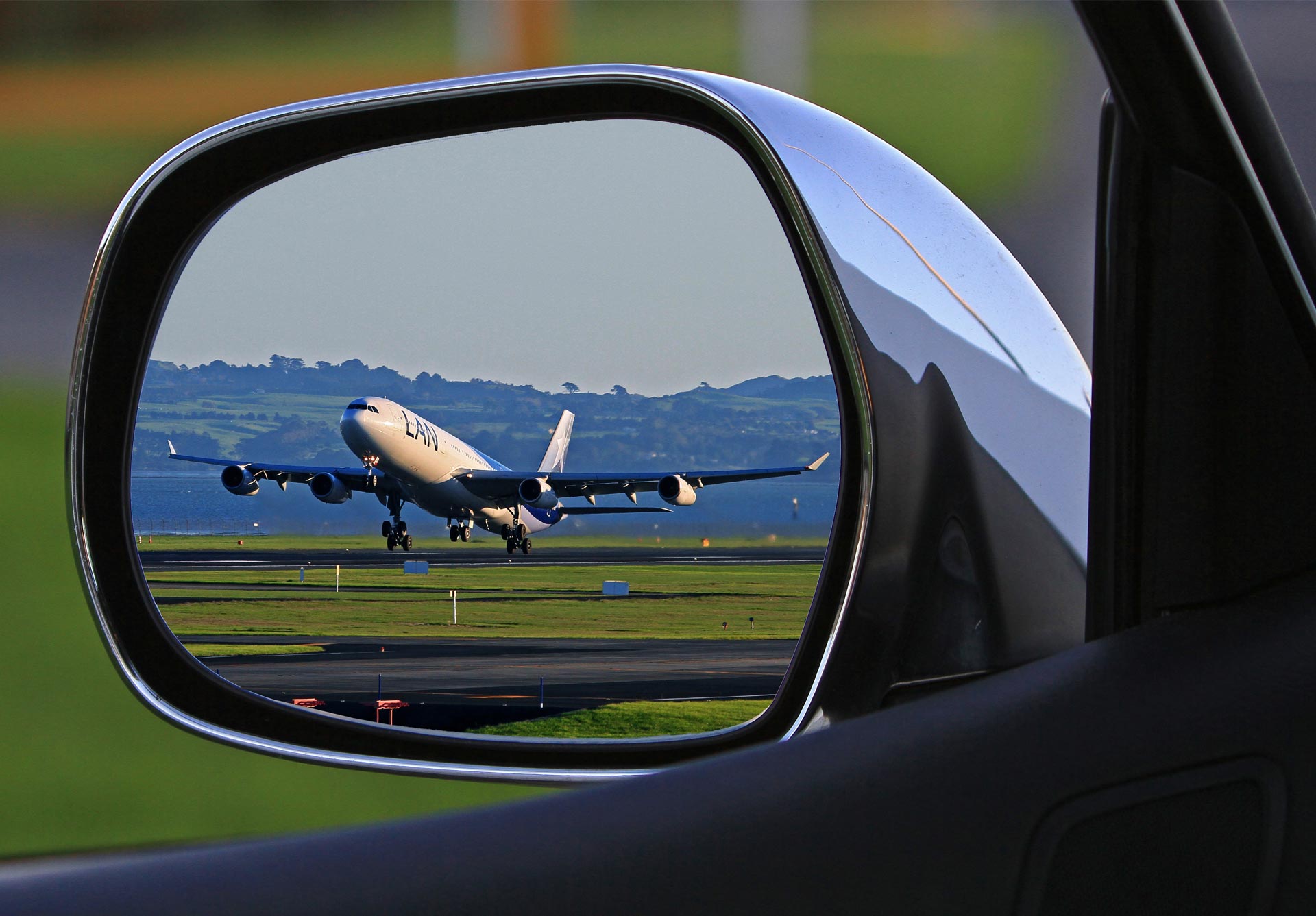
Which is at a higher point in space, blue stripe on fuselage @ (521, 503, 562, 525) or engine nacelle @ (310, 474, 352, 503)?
engine nacelle @ (310, 474, 352, 503)

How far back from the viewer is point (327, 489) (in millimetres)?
21031

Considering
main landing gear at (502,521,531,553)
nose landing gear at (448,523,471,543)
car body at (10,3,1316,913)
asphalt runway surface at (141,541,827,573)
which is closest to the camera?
car body at (10,3,1316,913)

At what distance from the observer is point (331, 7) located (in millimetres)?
18359

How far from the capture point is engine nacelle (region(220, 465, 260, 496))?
1520 centimetres

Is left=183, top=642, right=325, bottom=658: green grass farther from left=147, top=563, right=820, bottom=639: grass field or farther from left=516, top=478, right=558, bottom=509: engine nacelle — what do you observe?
left=516, top=478, right=558, bottom=509: engine nacelle

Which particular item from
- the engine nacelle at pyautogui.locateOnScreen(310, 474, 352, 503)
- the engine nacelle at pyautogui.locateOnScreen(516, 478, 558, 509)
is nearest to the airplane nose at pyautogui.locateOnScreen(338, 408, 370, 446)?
the engine nacelle at pyautogui.locateOnScreen(310, 474, 352, 503)

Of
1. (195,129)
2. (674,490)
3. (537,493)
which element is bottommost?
(537,493)

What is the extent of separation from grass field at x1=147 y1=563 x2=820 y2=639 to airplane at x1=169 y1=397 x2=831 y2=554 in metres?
2.08

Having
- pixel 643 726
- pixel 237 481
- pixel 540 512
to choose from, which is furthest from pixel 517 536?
pixel 643 726

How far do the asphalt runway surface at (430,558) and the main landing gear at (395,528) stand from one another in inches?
211

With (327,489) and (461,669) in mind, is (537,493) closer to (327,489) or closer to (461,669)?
(461,669)

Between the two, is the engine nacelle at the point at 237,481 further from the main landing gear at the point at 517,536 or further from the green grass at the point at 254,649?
the main landing gear at the point at 517,536

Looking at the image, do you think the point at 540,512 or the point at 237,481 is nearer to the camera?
the point at 237,481

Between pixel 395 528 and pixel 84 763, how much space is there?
30.6ft
